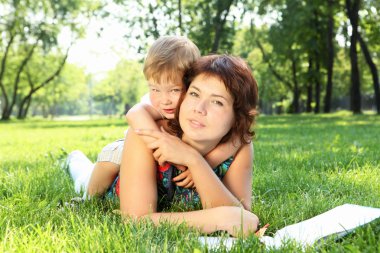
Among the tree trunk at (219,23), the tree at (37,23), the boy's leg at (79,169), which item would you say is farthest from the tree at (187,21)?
the boy's leg at (79,169)

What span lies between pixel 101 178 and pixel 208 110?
1338 mm

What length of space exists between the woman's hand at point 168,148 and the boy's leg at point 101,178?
895mm

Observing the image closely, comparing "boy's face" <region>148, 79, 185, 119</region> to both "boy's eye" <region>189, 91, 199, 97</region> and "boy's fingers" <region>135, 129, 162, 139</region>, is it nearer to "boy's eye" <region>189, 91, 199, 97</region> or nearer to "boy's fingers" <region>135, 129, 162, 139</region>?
"boy's eye" <region>189, 91, 199, 97</region>

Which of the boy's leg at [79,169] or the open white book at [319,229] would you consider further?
Result: the boy's leg at [79,169]

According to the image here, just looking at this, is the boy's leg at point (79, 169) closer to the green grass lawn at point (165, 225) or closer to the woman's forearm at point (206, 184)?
the green grass lawn at point (165, 225)

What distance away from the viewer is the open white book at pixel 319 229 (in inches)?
94.9

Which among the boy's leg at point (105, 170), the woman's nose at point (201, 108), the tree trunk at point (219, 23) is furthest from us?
the tree trunk at point (219, 23)

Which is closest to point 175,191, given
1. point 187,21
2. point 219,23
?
point 219,23

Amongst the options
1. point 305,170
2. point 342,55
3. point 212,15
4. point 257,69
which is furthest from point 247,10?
point 305,170

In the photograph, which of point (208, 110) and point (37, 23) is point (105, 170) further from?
point (37, 23)

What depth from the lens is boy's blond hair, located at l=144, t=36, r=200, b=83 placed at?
3541 mm

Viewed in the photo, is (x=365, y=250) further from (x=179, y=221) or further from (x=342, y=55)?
(x=342, y=55)

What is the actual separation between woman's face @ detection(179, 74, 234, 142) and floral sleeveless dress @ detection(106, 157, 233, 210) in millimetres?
391

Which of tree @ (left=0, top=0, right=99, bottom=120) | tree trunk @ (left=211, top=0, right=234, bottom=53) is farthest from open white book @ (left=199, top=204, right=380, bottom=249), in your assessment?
tree @ (left=0, top=0, right=99, bottom=120)
